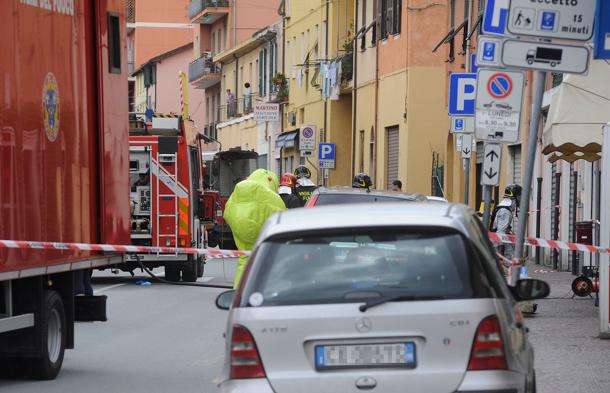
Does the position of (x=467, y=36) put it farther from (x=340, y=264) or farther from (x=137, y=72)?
(x=137, y=72)

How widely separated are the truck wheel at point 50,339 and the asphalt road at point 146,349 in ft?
0.34

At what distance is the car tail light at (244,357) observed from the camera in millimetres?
7641

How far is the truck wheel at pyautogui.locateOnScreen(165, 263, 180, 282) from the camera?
2772cm

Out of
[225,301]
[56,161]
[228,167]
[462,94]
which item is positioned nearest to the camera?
[225,301]

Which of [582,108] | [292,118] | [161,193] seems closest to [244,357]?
[582,108]

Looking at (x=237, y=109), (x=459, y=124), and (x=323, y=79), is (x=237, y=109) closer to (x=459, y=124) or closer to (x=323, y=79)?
(x=323, y=79)

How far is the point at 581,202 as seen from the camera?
1185 inches

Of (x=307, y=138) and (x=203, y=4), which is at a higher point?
(x=203, y=4)

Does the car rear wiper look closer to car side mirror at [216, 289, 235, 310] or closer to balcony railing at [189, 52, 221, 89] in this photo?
car side mirror at [216, 289, 235, 310]

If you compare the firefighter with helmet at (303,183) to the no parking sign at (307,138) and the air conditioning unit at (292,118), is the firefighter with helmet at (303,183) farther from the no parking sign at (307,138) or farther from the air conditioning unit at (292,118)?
the air conditioning unit at (292,118)

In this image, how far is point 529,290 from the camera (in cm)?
928

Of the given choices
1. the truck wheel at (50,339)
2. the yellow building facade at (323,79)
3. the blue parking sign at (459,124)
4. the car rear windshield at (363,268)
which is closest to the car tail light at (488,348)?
the car rear windshield at (363,268)

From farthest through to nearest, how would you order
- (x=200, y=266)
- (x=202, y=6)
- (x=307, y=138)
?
(x=202, y=6) < (x=307, y=138) < (x=200, y=266)

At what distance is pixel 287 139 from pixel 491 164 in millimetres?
43257
